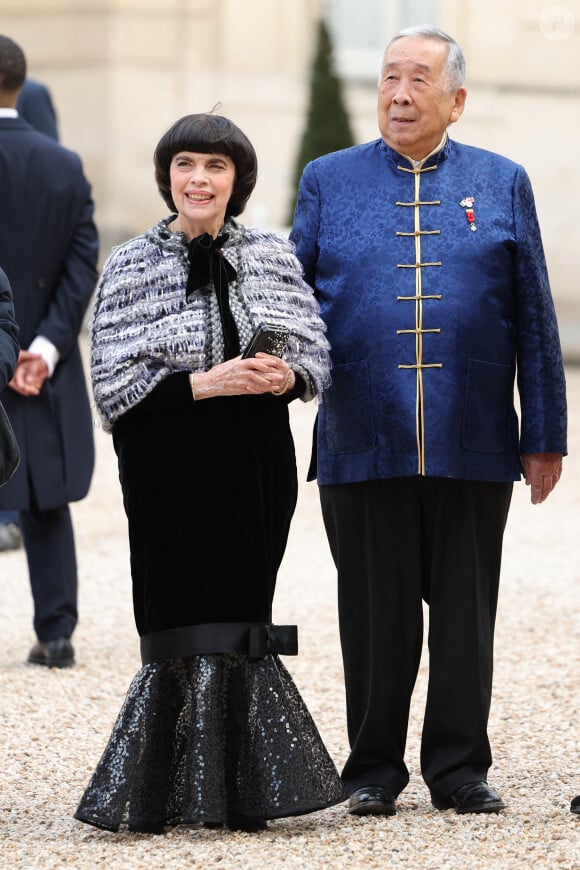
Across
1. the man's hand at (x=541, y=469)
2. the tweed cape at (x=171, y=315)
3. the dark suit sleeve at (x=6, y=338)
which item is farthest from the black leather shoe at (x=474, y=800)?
the dark suit sleeve at (x=6, y=338)

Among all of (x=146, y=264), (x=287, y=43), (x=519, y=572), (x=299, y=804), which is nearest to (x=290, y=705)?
(x=299, y=804)

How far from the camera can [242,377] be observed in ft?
11.5

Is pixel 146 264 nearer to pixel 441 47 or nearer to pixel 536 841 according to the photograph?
pixel 441 47

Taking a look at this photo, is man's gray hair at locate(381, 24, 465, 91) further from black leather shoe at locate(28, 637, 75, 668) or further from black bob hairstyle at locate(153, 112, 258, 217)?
black leather shoe at locate(28, 637, 75, 668)

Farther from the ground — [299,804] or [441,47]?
[441,47]

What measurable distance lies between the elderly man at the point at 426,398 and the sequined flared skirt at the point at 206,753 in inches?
10.8

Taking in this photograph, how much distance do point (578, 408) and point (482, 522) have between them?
29.1 ft

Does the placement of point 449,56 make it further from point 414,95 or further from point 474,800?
point 474,800

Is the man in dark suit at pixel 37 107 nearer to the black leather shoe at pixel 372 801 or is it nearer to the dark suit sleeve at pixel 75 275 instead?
the dark suit sleeve at pixel 75 275

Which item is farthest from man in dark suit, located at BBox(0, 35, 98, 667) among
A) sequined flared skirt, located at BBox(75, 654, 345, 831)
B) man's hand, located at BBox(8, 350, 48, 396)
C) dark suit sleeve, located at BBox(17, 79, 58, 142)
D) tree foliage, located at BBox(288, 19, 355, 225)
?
tree foliage, located at BBox(288, 19, 355, 225)

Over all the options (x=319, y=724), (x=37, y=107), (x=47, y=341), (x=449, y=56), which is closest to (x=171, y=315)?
(x=449, y=56)

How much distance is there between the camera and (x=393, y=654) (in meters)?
3.89

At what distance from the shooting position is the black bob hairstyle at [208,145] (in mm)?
3586

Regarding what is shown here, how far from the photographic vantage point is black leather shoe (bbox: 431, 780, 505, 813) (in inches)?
150
